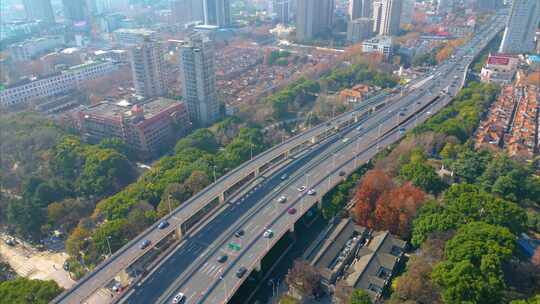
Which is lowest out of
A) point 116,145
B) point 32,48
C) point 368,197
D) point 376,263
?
point 376,263

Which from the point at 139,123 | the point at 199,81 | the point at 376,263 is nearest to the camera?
the point at 376,263

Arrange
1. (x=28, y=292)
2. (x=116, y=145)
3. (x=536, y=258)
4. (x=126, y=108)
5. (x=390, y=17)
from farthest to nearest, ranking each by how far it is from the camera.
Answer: (x=390, y=17), (x=126, y=108), (x=116, y=145), (x=536, y=258), (x=28, y=292)

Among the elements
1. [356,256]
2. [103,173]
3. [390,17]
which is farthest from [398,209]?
[390,17]

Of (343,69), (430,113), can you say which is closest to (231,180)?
(430,113)

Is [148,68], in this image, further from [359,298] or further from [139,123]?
[359,298]

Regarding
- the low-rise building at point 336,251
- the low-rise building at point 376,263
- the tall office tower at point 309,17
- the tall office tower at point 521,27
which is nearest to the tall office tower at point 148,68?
the low-rise building at point 336,251

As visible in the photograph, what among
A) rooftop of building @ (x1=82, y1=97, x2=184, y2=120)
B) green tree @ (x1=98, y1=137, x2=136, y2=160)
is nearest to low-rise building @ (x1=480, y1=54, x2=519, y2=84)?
rooftop of building @ (x1=82, y1=97, x2=184, y2=120)

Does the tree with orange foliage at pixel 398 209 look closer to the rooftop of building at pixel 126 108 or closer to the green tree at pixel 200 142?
the green tree at pixel 200 142
